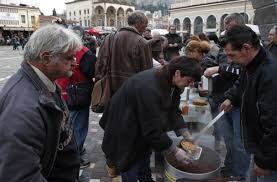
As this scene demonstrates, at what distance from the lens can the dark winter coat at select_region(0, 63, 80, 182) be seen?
137 centimetres

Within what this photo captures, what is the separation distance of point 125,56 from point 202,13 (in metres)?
70.3

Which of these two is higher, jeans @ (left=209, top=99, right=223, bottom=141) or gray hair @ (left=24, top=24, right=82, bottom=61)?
gray hair @ (left=24, top=24, right=82, bottom=61)

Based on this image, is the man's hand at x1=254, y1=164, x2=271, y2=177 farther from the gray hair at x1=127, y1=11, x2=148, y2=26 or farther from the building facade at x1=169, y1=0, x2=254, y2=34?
the building facade at x1=169, y1=0, x2=254, y2=34

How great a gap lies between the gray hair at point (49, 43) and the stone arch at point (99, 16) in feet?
333

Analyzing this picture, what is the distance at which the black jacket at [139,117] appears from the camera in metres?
2.54

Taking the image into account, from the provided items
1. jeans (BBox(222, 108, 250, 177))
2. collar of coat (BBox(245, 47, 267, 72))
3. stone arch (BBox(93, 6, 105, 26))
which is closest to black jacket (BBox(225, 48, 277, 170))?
collar of coat (BBox(245, 47, 267, 72))

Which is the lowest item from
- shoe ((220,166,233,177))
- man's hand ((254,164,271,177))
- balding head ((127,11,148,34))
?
shoe ((220,166,233,177))

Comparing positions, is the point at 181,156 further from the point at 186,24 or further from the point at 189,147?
the point at 186,24

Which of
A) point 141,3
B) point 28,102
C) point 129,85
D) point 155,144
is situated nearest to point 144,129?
point 155,144

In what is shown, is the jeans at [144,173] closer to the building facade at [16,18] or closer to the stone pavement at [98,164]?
the stone pavement at [98,164]

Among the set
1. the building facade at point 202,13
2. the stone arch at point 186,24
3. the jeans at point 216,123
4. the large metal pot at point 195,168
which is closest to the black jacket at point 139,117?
the large metal pot at point 195,168

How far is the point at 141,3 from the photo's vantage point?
162250 millimetres

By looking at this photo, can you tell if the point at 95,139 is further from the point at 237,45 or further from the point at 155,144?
the point at 237,45

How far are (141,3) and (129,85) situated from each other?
165414mm
